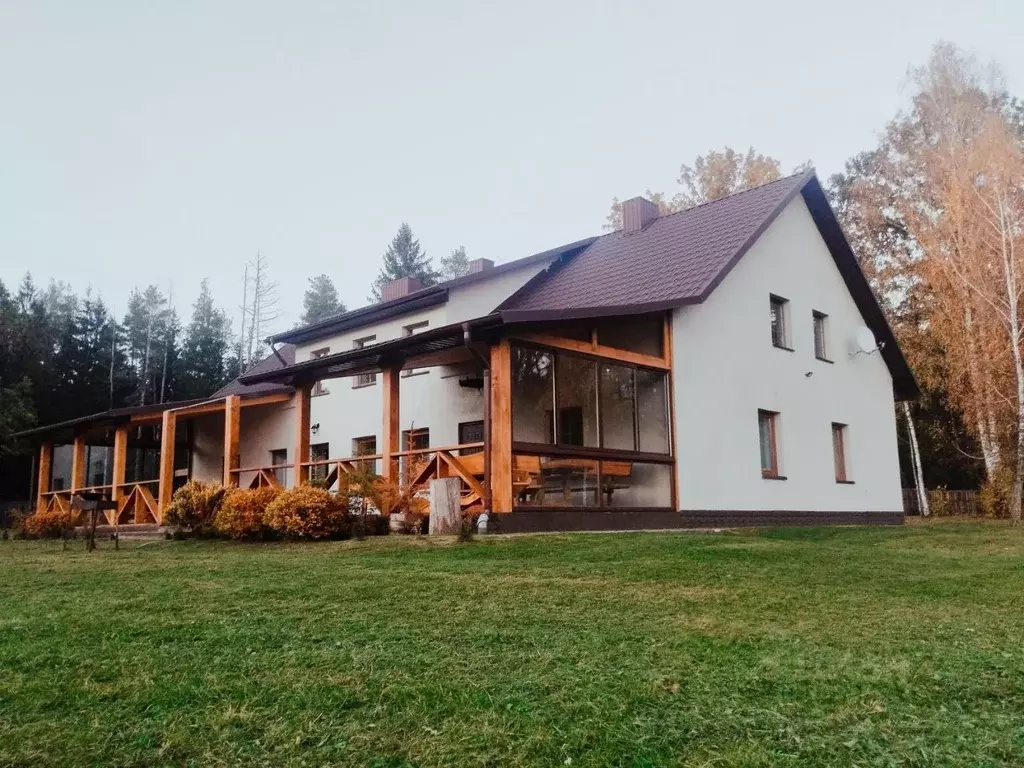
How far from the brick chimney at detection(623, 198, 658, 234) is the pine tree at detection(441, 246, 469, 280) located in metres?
39.8

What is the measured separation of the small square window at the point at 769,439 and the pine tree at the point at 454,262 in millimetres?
43638

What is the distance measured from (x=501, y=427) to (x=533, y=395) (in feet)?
3.07

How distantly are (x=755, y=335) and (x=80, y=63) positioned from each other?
13.1m

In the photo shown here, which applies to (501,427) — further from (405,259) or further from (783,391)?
(405,259)

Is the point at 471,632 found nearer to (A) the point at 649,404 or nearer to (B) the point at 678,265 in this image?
(A) the point at 649,404

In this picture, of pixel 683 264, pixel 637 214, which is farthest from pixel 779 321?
pixel 637 214

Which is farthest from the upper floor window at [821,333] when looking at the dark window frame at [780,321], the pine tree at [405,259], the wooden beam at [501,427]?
the pine tree at [405,259]

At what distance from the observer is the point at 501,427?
10.9m

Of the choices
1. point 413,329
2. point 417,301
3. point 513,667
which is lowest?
point 513,667

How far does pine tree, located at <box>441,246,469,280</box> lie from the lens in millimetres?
57906

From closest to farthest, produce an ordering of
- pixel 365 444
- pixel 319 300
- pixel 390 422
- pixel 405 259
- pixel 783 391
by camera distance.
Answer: pixel 390 422 < pixel 783 391 < pixel 365 444 < pixel 405 259 < pixel 319 300

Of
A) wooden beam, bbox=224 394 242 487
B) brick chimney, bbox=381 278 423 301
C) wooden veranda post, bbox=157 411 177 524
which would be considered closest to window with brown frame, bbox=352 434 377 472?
wooden beam, bbox=224 394 242 487

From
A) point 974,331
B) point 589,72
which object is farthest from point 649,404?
point 974,331

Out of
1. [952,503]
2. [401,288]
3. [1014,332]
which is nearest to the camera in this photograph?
[1014,332]
